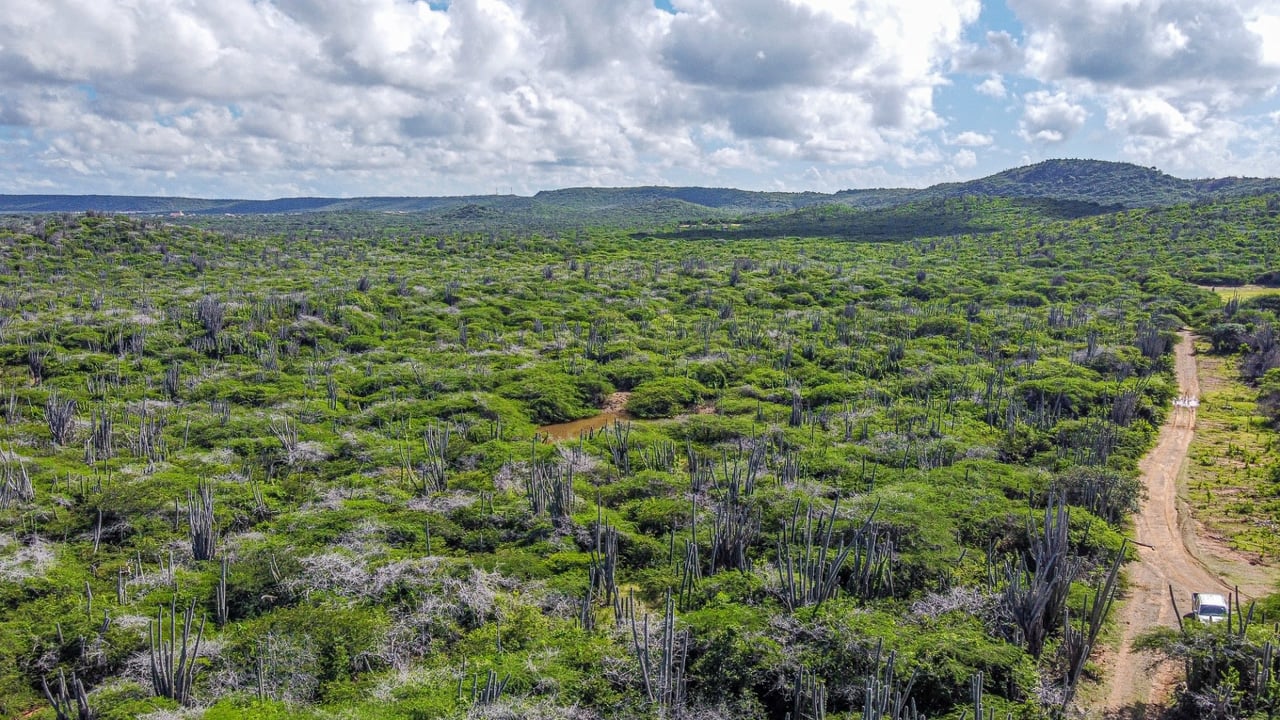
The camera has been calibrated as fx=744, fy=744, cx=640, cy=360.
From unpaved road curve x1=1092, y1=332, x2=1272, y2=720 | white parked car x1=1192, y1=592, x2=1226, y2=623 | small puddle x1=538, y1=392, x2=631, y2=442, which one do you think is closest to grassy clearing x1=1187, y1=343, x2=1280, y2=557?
unpaved road curve x1=1092, y1=332, x2=1272, y2=720

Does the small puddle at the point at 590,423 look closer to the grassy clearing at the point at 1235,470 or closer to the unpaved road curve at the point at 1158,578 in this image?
the unpaved road curve at the point at 1158,578

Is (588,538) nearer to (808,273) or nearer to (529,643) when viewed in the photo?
(529,643)

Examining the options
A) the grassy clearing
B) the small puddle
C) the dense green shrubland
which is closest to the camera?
the dense green shrubland

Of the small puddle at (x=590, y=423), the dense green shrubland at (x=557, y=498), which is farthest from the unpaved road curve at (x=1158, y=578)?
the small puddle at (x=590, y=423)

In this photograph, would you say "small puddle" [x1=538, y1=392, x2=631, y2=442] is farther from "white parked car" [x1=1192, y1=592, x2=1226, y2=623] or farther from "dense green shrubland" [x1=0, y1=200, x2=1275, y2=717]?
"white parked car" [x1=1192, y1=592, x2=1226, y2=623]

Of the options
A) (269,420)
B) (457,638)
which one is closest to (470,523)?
(457,638)

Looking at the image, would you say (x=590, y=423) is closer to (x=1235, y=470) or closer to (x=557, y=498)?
(x=557, y=498)
